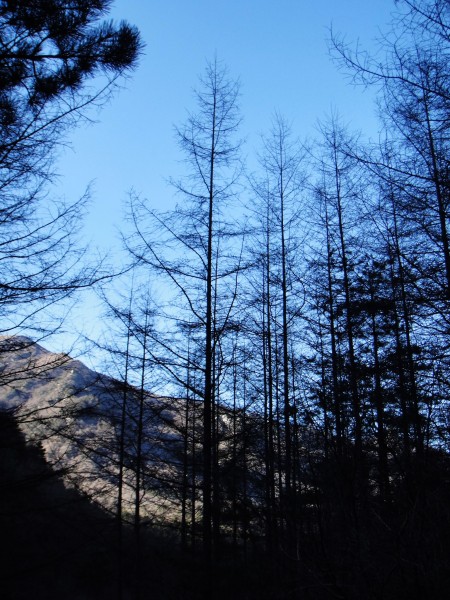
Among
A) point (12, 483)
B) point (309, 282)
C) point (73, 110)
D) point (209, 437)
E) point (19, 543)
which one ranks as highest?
point (309, 282)

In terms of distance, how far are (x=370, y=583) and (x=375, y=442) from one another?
7853 mm

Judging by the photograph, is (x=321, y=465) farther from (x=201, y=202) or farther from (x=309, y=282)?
(x=309, y=282)

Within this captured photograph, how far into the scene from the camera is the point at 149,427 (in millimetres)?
11938

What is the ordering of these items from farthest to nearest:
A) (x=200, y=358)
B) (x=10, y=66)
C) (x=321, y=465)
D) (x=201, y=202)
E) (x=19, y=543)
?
(x=19, y=543) → (x=201, y=202) → (x=200, y=358) → (x=321, y=465) → (x=10, y=66)

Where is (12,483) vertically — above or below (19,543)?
above

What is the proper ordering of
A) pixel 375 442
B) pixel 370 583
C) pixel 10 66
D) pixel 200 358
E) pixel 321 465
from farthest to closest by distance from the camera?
1. pixel 375 442
2. pixel 200 358
3. pixel 321 465
4. pixel 10 66
5. pixel 370 583

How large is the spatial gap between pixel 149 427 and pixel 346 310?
6.00 metres

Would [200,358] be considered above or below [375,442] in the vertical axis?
above

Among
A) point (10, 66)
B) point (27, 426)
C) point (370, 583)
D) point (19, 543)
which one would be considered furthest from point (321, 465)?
point (19, 543)

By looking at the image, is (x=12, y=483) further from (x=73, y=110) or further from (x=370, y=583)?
(x=73, y=110)

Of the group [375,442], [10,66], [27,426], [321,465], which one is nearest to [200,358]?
[321,465]

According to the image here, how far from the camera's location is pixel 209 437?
22.4 feet

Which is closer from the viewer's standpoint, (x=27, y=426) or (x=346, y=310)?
(x=27, y=426)

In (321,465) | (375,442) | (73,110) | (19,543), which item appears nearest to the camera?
(73,110)
